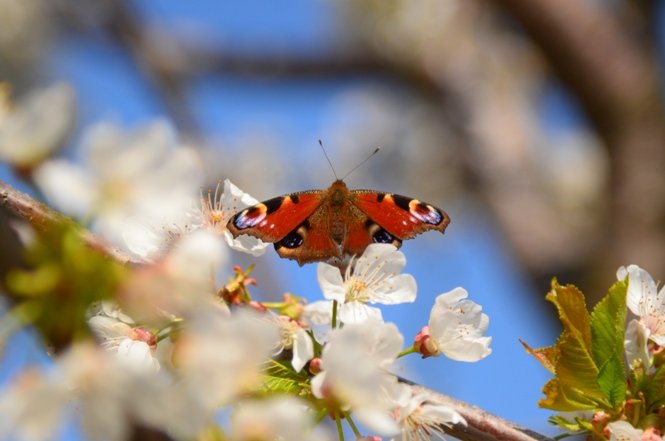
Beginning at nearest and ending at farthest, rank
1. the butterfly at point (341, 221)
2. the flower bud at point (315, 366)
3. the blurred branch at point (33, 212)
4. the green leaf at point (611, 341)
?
the blurred branch at point (33, 212)
the flower bud at point (315, 366)
the green leaf at point (611, 341)
the butterfly at point (341, 221)

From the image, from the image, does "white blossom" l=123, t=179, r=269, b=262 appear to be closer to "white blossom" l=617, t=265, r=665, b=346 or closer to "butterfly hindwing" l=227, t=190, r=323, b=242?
"butterfly hindwing" l=227, t=190, r=323, b=242

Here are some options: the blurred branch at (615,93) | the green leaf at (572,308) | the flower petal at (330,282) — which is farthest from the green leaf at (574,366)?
the blurred branch at (615,93)

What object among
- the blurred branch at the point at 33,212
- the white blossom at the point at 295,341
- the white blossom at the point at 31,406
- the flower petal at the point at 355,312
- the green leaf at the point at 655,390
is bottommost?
the white blossom at the point at 31,406

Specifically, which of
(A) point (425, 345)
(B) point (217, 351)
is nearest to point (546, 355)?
(A) point (425, 345)

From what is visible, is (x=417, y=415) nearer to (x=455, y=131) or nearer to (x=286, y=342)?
(x=286, y=342)

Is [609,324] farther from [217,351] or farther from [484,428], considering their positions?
[217,351]

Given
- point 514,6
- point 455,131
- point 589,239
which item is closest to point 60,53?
point 455,131

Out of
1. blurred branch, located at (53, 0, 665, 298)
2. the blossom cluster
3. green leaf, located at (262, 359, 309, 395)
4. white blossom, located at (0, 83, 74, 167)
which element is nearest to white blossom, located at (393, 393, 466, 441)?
the blossom cluster

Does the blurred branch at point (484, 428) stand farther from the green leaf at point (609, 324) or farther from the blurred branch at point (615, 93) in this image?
the blurred branch at point (615, 93)
